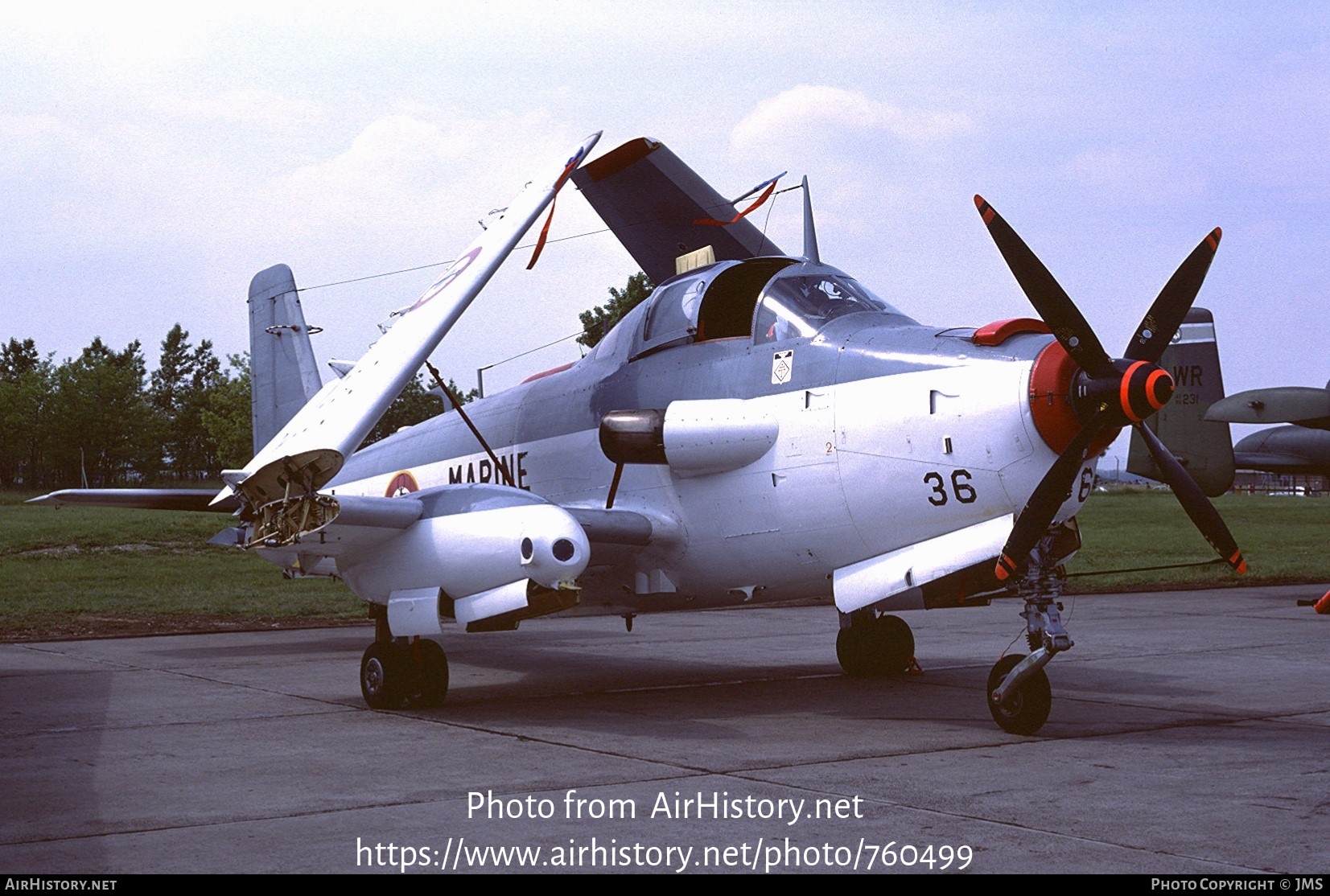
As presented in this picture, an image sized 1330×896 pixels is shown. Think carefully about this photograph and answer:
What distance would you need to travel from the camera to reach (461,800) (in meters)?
6.88

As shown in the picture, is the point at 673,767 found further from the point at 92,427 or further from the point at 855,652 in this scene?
the point at 92,427

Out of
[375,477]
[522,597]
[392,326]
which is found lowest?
[522,597]

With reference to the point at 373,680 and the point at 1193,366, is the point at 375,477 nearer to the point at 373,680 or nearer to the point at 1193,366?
the point at 373,680

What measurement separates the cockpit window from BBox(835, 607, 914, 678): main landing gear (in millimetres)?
3502

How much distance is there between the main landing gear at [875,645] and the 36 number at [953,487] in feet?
12.3

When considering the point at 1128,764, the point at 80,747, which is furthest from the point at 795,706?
the point at 80,747

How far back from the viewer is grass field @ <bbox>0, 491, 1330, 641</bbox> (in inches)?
814

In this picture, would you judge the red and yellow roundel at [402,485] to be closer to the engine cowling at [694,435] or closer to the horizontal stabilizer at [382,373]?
the horizontal stabilizer at [382,373]

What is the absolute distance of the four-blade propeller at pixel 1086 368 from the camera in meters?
7.95

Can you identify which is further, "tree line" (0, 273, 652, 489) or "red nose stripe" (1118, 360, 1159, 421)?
"tree line" (0, 273, 652, 489)

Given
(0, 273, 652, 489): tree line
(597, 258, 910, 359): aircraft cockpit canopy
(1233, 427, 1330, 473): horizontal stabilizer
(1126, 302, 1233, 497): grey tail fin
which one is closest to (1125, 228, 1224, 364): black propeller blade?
(597, 258, 910, 359): aircraft cockpit canopy

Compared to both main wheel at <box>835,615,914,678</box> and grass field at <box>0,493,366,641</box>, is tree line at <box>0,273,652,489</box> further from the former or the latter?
main wheel at <box>835,615,914,678</box>

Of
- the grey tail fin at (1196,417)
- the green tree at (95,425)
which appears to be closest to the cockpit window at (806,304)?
the grey tail fin at (1196,417)
